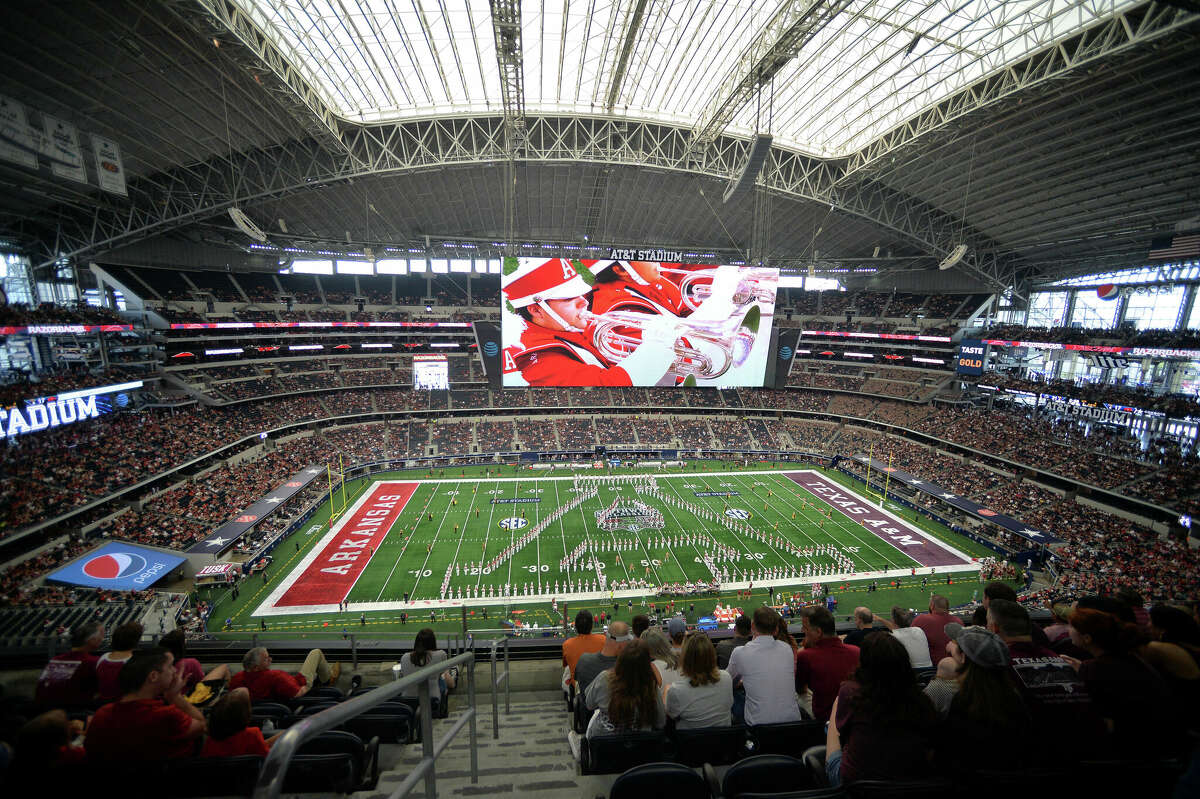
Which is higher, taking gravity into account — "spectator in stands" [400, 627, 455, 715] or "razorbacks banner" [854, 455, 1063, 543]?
"spectator in stands" [400, 627, 455, 715]

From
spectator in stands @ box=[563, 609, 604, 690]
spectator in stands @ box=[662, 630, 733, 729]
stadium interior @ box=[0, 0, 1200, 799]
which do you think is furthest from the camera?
spectator in stands @ box=[563, 609, 604, 690]

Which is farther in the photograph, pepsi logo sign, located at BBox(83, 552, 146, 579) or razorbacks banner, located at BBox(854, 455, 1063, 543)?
razorbacks banner, located at BBox(854, 455, 1063, 543)

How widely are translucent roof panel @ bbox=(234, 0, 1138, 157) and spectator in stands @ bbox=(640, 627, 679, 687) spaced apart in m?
22.5

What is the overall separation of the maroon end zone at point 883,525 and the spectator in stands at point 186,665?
2928cm

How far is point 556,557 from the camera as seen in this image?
25328mm

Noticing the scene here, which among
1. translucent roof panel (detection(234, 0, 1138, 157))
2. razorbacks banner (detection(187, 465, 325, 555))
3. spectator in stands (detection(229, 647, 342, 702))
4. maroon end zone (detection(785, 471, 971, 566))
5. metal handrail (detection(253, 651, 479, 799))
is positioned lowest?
maroon end zone (detection(785, 471, 971, 566))

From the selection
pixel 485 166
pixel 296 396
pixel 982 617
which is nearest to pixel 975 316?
pixel 485 166

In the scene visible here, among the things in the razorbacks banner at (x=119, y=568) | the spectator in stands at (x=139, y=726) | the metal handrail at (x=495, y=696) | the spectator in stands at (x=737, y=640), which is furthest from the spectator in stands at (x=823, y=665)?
the razorbacks banner at (x=119, y=568)

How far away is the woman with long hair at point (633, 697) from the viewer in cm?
344

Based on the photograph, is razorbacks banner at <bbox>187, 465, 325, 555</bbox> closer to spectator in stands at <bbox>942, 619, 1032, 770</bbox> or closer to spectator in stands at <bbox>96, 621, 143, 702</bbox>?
spectator in stands at <bbox>96, 621, 143, 702</bbox>

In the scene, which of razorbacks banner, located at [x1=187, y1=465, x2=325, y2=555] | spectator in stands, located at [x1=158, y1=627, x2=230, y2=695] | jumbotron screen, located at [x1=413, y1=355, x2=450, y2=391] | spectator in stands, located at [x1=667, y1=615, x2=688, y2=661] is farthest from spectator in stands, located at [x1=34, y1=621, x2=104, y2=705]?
jumbotron screen, located at [x1=413, y1=355, x2=450, y2=391]

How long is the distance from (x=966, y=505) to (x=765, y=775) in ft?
113

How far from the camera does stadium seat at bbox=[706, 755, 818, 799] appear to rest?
294cm

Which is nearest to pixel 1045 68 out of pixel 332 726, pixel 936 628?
pixel 936 628
